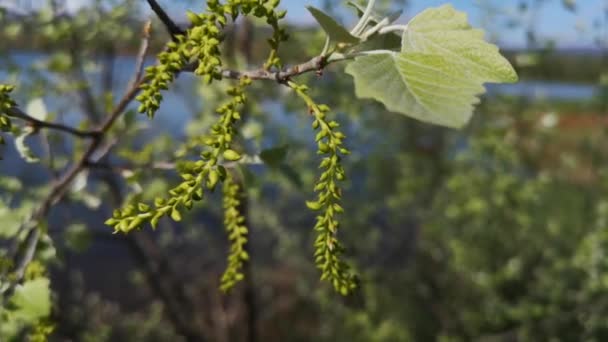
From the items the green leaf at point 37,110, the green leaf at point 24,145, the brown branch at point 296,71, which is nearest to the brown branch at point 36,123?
the green leaf at point 24,145

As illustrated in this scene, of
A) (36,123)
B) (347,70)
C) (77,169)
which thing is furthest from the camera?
(77,169)

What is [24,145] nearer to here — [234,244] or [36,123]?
[36,123]

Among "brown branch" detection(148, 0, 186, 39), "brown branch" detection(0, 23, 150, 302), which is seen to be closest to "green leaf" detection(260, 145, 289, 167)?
"brown branch" detection(0, 23, 150, 302)

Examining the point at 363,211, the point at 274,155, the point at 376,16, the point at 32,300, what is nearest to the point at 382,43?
the point at 376,16

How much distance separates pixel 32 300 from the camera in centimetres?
61

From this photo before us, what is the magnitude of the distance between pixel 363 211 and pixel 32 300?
1973 mm

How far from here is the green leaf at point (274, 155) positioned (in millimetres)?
833

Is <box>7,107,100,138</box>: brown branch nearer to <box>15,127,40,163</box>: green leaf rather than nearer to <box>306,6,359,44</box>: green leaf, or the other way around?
<box>15,127,40,163</box>: green leaf

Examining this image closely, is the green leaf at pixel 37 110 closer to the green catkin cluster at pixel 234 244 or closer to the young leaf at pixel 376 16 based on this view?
the green catkin cluster at pixel 234 244

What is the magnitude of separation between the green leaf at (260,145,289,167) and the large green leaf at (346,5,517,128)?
357 millimetres

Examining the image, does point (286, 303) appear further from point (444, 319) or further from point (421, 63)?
point (421, 63)

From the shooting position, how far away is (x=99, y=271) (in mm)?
4422

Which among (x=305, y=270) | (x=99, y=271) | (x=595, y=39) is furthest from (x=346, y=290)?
(x=99, y=271)

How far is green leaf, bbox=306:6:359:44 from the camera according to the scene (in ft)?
1.57
